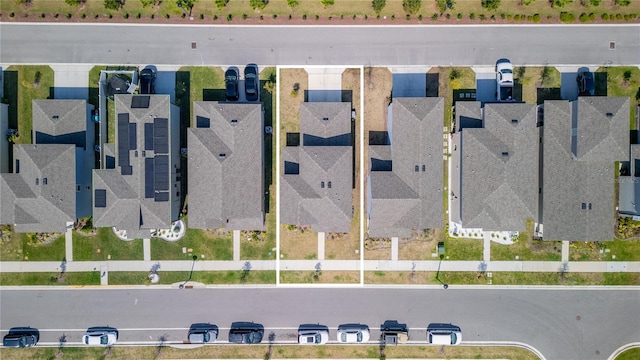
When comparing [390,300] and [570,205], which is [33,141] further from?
[570,205]

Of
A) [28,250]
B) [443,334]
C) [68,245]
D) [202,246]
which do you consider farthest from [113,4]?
[443,334]

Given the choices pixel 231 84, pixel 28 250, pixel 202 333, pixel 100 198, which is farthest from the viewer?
pixel 28 250

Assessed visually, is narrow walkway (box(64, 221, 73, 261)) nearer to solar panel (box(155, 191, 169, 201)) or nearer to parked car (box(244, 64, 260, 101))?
solar panel (box(155, 191, 169, 201))

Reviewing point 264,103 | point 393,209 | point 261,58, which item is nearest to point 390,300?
point 393,209

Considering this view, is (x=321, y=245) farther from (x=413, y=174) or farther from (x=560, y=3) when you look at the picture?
(x=560, y=3)

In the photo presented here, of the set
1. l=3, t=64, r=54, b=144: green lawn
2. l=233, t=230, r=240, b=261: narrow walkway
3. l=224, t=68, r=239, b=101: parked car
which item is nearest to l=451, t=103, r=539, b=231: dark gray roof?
l=233, t=230, r=240, b=261: narrow walkway

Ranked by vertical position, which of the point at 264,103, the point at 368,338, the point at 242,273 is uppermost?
the point at 264,103
